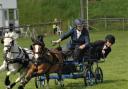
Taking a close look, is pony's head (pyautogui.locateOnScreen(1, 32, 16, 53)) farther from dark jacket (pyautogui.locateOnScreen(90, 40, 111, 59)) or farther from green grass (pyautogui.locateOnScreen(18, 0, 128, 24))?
green grass (pyautogui.locateOnScreen(18, 0, 128, 24))

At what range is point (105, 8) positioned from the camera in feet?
233

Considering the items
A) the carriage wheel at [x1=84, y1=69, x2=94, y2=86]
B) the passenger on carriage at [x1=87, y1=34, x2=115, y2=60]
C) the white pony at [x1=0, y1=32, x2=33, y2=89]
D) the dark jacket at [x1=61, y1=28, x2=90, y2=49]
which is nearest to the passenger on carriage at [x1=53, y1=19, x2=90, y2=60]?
the dark jacket at [x1=61, y1=28, x2=90, y2=49]

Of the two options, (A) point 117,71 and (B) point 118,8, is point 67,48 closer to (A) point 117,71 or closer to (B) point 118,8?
(A) point 117,71

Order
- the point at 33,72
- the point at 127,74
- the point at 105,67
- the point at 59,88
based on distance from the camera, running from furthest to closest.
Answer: the point at 105,67 → the point at 127,74 → the point at 59,88 → the point at 33,72

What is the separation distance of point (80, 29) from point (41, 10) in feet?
184

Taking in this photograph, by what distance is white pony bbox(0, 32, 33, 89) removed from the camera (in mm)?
13508

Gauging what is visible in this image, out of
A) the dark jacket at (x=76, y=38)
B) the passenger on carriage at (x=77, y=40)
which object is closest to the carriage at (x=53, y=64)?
the passenger on carriage at (x=77, y=40)

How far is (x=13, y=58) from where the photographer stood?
1355cm

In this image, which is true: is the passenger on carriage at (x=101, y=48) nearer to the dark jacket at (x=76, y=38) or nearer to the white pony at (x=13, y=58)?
the dark jacket at (x=76, y=38)

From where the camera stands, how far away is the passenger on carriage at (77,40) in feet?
48.6

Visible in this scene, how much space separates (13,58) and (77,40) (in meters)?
2.26

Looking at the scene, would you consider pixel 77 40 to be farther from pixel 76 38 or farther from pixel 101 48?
→ pixel 101 48

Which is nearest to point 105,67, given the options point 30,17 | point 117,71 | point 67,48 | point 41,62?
point 117,71

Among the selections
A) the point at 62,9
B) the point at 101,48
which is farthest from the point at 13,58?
the point at 62,9
